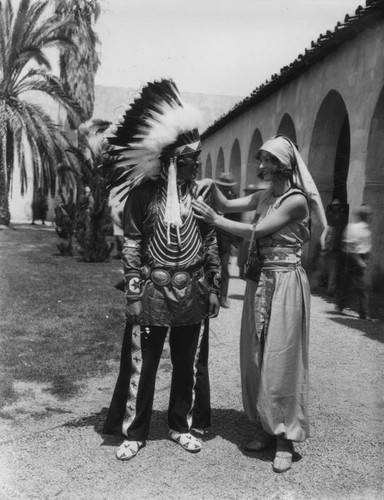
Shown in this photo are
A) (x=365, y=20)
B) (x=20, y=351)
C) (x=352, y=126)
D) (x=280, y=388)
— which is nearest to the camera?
(x=280, y=388)

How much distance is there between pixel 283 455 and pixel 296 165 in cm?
164

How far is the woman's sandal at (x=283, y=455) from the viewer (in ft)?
10.5

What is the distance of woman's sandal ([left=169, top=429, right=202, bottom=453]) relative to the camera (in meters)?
3.41

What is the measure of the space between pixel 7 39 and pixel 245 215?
33.5ft

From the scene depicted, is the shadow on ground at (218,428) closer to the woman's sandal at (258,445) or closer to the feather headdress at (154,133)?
the woman's sandal at (258,445)

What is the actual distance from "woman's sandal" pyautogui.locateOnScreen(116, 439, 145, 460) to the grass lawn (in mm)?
1222

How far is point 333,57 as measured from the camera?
10.3 m

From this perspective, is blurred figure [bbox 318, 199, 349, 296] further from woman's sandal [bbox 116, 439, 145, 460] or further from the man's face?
woman's sandal [bbox 116, 439, 145, 460]

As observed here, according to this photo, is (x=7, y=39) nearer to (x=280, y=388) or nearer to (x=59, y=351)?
(x=59, y=351)

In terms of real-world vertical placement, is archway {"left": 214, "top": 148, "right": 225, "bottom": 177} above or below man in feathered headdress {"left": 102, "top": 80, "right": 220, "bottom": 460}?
above

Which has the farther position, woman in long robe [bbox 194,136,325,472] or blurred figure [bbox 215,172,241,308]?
blurred figure [bbox 215,172,241,308]

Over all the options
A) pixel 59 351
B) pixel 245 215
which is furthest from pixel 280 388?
pixel 245 215

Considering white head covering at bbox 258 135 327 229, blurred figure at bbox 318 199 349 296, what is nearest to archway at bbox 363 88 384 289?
blurred figure at bbox 318 199 349 296

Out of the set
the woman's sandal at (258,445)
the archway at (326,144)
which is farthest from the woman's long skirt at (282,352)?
the archway at (326,144)
